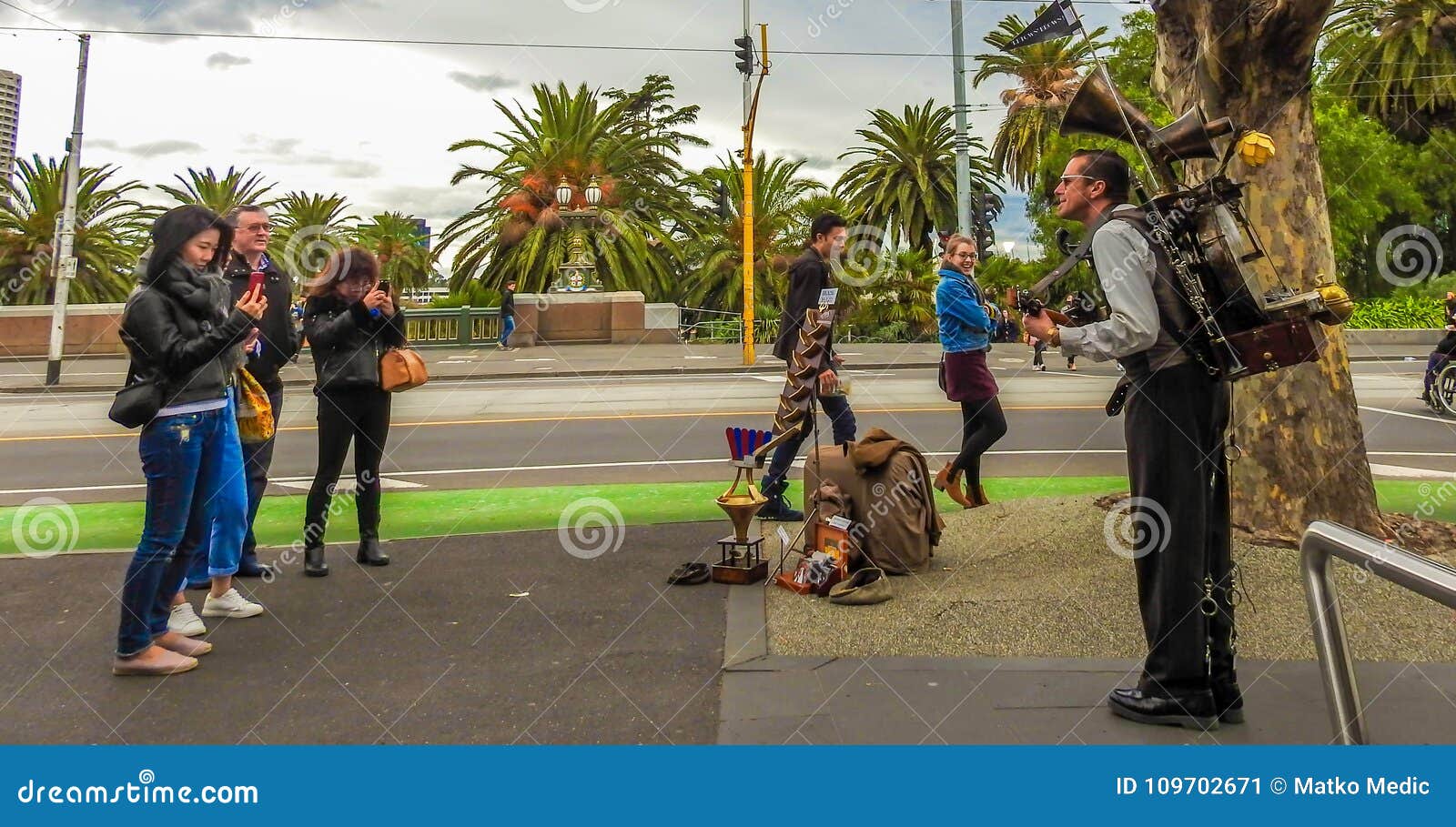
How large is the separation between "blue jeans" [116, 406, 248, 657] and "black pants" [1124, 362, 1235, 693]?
3.73m

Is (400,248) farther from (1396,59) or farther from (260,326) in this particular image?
(260,326)

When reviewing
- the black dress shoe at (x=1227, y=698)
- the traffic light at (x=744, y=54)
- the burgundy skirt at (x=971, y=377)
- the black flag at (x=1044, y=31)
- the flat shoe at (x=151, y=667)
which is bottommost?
the flat shoe at (x=151, y=667)

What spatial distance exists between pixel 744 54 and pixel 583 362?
8.75 metres

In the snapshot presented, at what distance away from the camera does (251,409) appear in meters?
5.55

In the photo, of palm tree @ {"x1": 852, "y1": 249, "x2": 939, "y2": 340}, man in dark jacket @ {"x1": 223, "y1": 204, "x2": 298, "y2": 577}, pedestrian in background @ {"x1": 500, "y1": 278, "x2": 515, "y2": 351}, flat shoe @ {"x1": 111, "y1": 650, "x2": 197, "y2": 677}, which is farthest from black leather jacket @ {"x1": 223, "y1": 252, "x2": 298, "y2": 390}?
palm tree @ {"x1": 852, "y1": 249, "x2": 939, "y2": 340}

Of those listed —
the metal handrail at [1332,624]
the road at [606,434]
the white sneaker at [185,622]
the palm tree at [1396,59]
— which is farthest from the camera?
the palm tree at [1396,59]

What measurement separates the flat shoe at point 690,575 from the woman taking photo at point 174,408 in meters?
2.25

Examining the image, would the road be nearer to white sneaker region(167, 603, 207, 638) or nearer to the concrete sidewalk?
the concrete sidewalk

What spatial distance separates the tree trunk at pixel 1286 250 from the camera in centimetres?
577

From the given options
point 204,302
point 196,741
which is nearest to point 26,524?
point 204,302

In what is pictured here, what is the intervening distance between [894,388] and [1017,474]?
9.04m

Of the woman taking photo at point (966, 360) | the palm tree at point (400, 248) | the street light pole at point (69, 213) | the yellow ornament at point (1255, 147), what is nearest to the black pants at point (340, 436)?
the woman taking photo at point (966, 360)

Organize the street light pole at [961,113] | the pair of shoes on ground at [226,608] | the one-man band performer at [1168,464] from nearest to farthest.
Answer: the one-man band performer at [1168,464] < the pair of shoes on ground at [226,608] < the street light pole at [961,113]

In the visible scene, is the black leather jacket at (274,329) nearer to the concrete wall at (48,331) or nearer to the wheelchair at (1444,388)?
the wheelchair at (1444,388)
